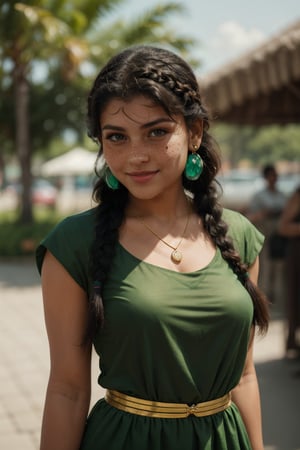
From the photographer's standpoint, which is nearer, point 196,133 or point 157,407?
point 157,407

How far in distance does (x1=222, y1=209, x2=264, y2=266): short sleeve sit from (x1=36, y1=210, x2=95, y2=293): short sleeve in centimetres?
47

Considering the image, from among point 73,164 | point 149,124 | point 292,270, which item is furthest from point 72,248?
point 73,164

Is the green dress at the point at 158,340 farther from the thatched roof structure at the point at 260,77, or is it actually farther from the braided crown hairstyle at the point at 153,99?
the thatched roof structure at the point at 260,77

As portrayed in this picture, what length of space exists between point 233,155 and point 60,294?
85.7 meters

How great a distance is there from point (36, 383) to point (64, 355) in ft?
11.8

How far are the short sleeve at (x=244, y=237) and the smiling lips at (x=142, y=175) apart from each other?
347 mm

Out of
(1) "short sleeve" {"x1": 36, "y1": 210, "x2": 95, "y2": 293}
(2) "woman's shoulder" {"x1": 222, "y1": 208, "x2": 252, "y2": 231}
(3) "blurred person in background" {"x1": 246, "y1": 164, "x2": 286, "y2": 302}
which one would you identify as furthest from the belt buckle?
(3) "blurred person in background" {"x1": 246, "y1": 164, "x2": 286, "y2": 302}

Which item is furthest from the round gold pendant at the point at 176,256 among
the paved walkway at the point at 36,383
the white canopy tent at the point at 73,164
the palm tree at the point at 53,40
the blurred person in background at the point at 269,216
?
the white canopy tent at the point at 73,164

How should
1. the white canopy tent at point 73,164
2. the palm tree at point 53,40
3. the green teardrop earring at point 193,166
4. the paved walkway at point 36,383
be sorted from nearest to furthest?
the green teardrop earring at point 193,166
the paved walkway at point 36,383
the palm tree at point 53,40
the white canopy tent at point 73,164

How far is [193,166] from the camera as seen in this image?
6.21ft

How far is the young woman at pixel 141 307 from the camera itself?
1.66m

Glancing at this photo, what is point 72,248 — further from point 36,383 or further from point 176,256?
point 36,383

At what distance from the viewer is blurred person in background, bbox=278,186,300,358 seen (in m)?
5.41

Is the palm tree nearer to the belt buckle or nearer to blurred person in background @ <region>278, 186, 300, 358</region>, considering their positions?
blurred person in background @ <region>278, 186, 300, 358</region>
